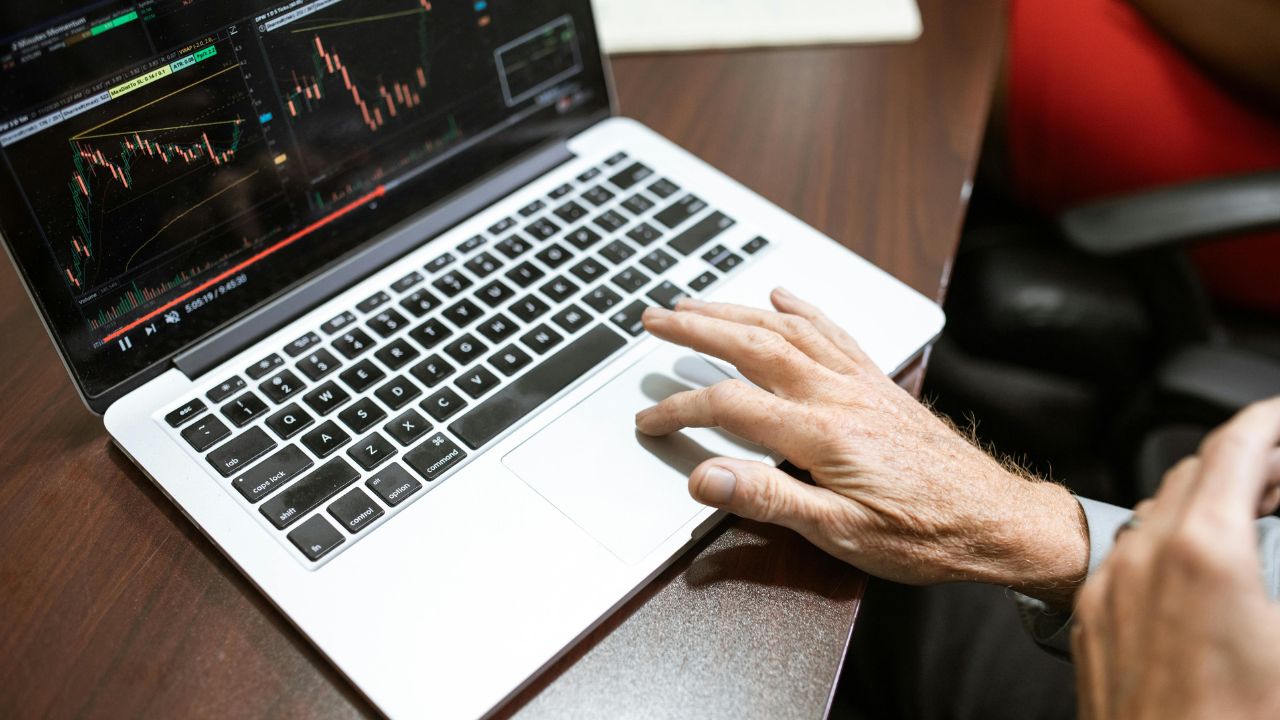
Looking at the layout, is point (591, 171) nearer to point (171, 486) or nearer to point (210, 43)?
point (210, 43)

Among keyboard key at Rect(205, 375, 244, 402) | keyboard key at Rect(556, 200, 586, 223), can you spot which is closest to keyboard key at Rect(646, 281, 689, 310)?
keyboard key at Rect(556, 200, 586, 223)

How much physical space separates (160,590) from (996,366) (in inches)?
37.3

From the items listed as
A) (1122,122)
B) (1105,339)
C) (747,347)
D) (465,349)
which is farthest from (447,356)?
(1122,122)

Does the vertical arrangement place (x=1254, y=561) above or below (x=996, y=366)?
above

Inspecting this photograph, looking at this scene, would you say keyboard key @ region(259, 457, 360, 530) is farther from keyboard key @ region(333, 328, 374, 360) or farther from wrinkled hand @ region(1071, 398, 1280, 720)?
wrinkled hand @ region(1071, 398, 1280, 720)

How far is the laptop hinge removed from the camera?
2.26 feet

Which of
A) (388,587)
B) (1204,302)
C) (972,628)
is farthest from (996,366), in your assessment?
(388,587)

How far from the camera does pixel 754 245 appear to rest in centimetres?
80

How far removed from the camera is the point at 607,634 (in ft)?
1.89

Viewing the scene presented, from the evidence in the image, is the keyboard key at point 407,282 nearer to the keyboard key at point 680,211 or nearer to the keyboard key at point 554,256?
the keyboard key at point 554,256

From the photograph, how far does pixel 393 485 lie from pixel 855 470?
30 cm

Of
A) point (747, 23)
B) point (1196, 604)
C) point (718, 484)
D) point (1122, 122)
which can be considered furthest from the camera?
point (1122, 122)

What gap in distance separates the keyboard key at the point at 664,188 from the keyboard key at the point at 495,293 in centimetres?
17

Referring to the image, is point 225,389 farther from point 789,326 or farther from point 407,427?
point 789,326
